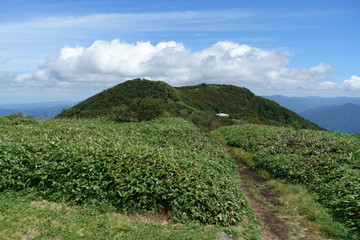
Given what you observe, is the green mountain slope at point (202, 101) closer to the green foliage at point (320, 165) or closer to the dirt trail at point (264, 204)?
the green foliage at point (320, 165)

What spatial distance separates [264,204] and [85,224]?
717cm

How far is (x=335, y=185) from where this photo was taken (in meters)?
10.8

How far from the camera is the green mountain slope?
305 feet

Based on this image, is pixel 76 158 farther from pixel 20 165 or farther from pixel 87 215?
pixel 87 215

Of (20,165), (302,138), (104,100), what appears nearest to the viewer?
(20,165)

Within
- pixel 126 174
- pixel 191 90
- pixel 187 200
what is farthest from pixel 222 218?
pixel 191 90

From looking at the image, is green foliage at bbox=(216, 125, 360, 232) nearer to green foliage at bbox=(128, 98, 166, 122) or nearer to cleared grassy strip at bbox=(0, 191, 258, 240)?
cleared grassy strip at bbox=(0, 191, 258, 240)

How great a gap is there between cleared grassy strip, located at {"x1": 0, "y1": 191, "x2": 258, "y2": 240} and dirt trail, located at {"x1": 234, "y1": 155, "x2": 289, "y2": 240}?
1.99 feet

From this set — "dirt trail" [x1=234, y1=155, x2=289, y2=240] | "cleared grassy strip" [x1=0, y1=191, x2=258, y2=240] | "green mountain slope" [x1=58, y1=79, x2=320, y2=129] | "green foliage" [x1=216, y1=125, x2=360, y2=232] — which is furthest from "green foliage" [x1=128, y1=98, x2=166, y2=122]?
"green mountain slope" [x1=58, y1=79, x2=320, y2=129]

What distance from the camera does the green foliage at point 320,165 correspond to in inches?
368

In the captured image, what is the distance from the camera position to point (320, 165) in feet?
44.1

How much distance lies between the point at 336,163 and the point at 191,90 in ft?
471

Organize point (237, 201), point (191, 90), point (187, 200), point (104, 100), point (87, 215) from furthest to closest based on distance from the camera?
1. point (191, 90)
2. point (104, 100)
3. point (237, 201)
4. point (187, 200)
5. point (87, 215)

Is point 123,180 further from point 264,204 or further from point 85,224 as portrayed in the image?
point 264,204
